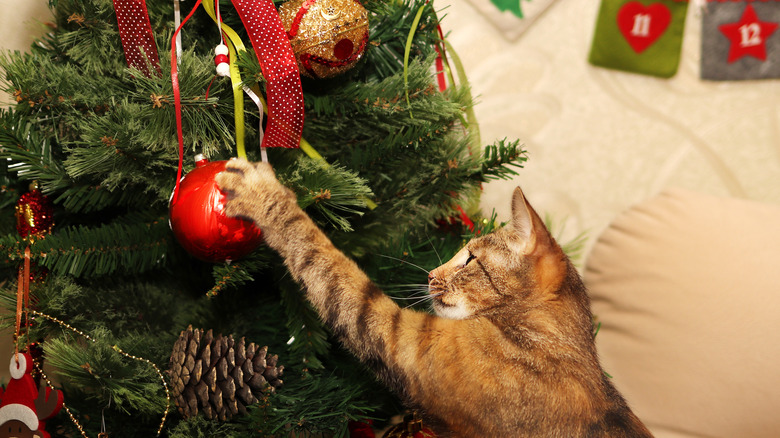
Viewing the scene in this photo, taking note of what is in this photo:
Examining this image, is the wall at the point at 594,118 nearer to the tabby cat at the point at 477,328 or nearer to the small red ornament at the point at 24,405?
the tabby cat at the point at 477,328

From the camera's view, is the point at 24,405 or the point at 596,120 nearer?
the point at 24,405

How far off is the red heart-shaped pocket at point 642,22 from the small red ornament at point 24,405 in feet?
4.00

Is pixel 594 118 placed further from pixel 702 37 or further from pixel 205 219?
pixel 205 219

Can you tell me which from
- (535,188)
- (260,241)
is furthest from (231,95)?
(535,188)

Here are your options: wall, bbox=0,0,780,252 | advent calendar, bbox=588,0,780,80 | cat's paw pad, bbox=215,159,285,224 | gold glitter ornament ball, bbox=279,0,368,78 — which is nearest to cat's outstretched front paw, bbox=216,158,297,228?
cat's paw pad, bbox=215,159,285,224

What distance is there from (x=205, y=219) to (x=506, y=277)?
1.19ft

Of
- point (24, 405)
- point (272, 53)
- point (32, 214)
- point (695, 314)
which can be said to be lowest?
point (695, 314)

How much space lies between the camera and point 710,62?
3.65 ft

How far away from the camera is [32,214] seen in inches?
26.6

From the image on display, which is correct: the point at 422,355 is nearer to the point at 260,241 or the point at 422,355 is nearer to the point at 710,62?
the point at 260,241

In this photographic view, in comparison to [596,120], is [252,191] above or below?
above

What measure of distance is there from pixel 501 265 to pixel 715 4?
0.88 m

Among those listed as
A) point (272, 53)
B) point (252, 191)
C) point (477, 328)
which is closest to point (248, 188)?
point (252, 191)

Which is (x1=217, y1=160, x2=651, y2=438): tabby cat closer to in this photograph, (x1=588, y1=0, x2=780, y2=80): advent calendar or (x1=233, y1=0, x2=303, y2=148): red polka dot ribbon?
(x1=233, y1=0, x2=303, y2=148): red polka dot ribbon
